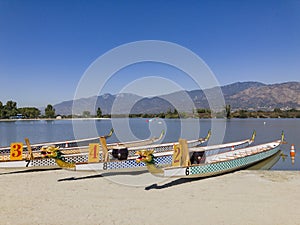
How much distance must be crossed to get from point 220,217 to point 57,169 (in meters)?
8.98

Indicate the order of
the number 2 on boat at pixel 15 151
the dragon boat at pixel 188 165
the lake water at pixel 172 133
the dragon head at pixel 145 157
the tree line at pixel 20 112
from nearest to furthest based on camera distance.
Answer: the dragon head at pixel 145 157
the dragon boat at pixel 188 165
the number 2 on boat at pixel 15 151
the lake water at pixel 172 133
the tree line at pixel 20 112

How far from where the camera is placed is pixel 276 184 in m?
9.59

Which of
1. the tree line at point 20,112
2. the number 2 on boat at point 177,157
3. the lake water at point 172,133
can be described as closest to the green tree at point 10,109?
the tree line at point 20,112

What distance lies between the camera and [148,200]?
7.65m

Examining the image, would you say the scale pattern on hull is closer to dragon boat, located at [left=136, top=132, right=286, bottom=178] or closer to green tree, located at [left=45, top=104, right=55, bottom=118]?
dragon boat, located at [left=136, top=132, right=286, bottom=178]

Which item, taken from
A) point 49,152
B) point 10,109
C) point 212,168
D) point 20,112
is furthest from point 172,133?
point 20,112

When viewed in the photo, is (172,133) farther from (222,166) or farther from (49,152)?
(49,152)

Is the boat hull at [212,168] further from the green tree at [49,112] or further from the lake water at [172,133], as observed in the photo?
the green tree at [49,112]

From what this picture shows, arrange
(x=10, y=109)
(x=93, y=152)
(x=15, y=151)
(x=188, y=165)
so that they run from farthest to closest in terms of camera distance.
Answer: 1. (x=10, y=109)
2. (x=15, y=151)
3. (x=93, y=152)
4. (x=188, y=165)

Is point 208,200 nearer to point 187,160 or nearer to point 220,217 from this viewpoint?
point 220,217

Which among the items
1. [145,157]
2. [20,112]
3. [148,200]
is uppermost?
[20,112]

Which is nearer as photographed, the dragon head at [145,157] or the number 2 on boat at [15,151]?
the dragon head at [145,157]

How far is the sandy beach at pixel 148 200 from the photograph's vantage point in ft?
20.6

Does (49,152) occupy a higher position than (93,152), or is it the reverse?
(49,152)
